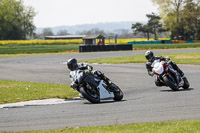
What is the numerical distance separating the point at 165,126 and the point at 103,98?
4994mm

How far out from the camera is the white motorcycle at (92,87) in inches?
496

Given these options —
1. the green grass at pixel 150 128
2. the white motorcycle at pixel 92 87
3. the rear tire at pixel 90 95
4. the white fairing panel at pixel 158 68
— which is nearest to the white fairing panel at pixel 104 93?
the white motorcycle at pixel 92 87

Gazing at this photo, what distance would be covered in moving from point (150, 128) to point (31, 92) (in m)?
8.97

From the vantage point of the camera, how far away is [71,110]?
445 inches

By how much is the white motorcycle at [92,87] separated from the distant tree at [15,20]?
4535 inches

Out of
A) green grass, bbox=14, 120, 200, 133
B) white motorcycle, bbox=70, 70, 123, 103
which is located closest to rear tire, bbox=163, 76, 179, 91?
white motorcycle, bbox=70, 70, 123, 103

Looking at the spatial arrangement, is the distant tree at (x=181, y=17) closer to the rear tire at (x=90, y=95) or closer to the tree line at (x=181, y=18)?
the tree line at (x=181, y=18)

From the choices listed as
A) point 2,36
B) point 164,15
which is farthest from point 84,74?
point 2,36

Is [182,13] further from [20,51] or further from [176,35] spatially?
[20,51]

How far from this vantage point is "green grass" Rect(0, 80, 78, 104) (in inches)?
585

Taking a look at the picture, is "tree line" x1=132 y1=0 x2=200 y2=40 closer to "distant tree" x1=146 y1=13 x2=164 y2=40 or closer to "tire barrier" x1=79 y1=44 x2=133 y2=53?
"distant tree" x1=146 y1=13 x2=164 y2=40

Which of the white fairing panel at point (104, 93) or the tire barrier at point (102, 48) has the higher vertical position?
the white fairing panel at point (104, 93)

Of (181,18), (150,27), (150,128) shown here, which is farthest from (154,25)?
(150,128)

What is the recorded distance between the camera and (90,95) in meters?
12.8
